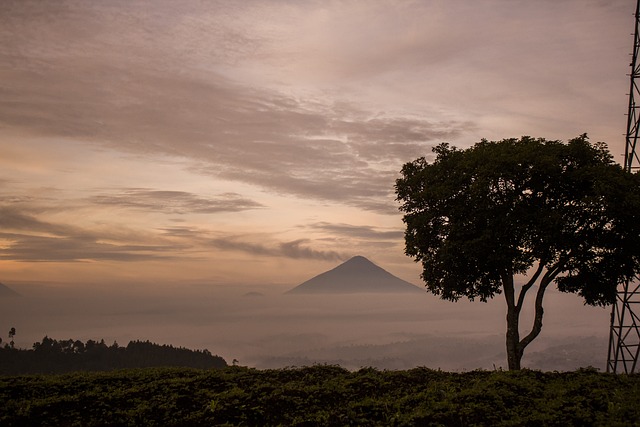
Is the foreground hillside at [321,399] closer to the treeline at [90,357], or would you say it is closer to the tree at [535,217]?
the tree at [535,217]

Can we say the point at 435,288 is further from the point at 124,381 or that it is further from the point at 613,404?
the point at 124,381

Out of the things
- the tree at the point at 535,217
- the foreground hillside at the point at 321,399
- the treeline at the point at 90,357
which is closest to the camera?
the foreground hillside at the point at 321,399

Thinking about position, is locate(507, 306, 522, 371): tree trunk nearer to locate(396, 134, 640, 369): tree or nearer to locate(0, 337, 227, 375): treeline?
locate(396, 134, 640, 369): tree

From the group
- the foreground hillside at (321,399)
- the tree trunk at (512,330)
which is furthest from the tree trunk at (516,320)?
the foreground hillside at (321,399)

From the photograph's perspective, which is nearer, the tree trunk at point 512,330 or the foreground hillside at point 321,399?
the foreground hillside at point 321,399

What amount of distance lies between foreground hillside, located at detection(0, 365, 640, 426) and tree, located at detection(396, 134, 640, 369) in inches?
260

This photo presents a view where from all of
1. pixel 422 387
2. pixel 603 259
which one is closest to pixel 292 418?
pixel 422 387

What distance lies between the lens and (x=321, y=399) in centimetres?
1566

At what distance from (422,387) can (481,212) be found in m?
10.3

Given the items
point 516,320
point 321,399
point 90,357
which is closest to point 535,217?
point 516,320

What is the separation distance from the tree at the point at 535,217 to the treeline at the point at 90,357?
11209cm

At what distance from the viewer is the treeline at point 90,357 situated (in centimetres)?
12775

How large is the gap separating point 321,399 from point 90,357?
463ft

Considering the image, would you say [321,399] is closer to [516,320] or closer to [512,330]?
[512,330]
